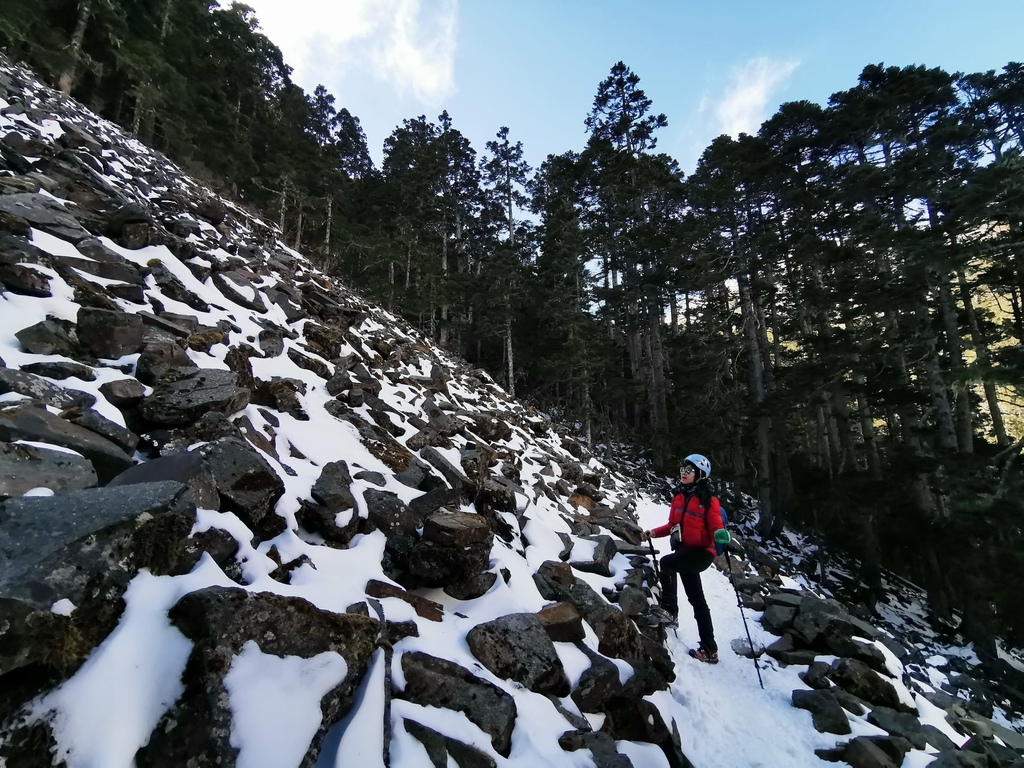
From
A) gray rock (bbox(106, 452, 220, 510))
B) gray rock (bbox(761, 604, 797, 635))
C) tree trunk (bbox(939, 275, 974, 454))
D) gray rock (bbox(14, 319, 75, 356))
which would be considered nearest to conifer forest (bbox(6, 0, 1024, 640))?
tree trunk (bbox(939, 275, 974, 454))

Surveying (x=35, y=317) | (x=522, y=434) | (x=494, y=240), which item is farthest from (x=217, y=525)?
(x=494, y=240)

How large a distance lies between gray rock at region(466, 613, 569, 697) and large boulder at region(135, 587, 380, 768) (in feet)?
4.23

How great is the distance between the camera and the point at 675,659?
5906mm

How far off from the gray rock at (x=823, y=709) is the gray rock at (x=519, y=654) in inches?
111

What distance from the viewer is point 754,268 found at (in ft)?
59.1

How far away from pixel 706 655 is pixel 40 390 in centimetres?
782

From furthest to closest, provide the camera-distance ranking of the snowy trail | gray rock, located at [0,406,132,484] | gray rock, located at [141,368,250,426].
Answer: gray rock, located at [141,368,250,426], the snowy trail, gray rock, located at [0,406,132,484]

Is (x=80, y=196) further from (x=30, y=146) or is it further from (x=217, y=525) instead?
(x=217, y=525)

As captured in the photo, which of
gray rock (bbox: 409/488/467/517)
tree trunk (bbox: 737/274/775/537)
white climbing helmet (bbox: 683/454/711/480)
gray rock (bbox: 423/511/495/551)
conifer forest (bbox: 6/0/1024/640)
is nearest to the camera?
gray rock (bbox: 423/511/495/551)

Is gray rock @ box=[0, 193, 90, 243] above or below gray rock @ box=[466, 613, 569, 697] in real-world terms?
above

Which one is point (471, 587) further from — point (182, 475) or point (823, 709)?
point (823, 709)

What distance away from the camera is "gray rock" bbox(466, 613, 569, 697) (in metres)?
4.14

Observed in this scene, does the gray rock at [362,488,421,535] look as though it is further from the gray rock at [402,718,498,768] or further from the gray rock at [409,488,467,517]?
the gray rock at [402,718,498,768]

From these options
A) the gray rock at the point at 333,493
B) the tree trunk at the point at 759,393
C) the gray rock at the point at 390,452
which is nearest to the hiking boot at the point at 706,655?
the gray rock at the point at 390,452
